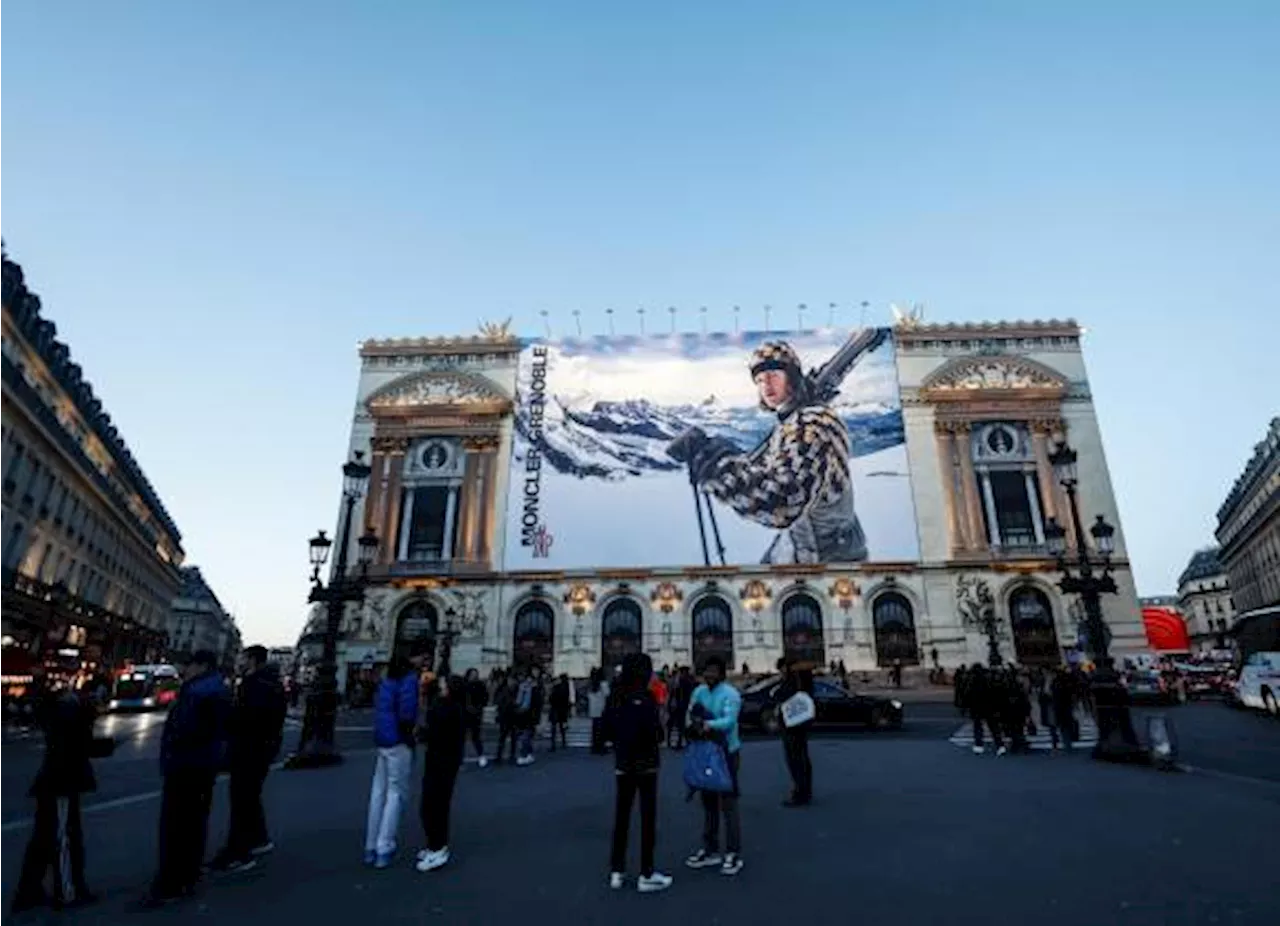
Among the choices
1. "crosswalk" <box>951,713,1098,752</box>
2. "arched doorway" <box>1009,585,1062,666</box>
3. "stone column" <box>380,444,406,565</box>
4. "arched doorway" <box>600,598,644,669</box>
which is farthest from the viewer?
"stone column" <box>380,444,406,565</box>

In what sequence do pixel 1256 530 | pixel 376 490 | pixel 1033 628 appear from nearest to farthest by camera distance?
1. pixel 1033 628
2. pixel 376 490
3. pixel 1256 530

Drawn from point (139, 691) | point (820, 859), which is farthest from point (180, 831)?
point (139, 691)

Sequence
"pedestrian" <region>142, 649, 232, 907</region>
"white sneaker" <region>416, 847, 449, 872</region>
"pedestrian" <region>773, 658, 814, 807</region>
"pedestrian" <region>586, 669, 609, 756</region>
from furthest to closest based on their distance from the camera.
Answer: "pedestrian" <region>586, 669, 609, 756</region>
"pedestrian" <region>773, 658, 814, 807</region>
"white sneaker" <region>416, 847, 449, 872</region>
"pedestrian" <region>142, 649, 232, 907</region>

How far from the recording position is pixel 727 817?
19.2 ft

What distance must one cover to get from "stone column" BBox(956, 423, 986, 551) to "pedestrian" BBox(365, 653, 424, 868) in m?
40.0

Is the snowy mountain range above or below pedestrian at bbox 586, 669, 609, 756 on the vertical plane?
above

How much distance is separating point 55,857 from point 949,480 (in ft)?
142

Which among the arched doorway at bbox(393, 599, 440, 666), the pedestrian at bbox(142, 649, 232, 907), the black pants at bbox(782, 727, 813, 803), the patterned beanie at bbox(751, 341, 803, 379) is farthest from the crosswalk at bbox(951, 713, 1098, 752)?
the arched doorway at bbox(393, 599, 440, 666)

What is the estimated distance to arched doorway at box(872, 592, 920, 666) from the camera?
39344 millimetres

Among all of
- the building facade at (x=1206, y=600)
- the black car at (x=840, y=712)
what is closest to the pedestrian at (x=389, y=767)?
the black car at (x=840, y=712)

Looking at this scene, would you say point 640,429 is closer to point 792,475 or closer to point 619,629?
point 792,475

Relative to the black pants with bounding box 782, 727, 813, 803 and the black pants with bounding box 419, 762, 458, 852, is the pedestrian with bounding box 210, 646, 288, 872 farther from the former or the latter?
the black pants with bounding box 782, 727, 813, 803

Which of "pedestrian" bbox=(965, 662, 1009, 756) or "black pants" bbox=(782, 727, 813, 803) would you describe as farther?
"pedestrian" bbox=(965, 662, 1009, 756)

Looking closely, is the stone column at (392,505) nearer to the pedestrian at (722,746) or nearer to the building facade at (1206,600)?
the pedestrian at (722,746)
